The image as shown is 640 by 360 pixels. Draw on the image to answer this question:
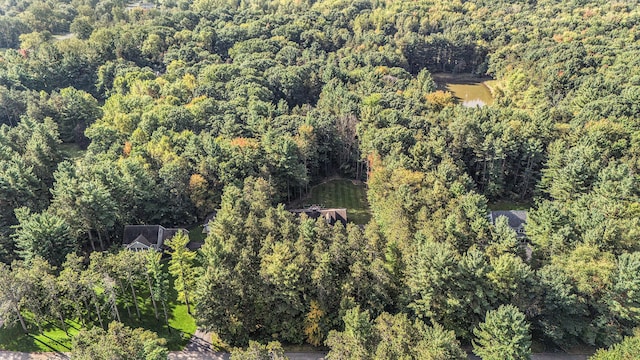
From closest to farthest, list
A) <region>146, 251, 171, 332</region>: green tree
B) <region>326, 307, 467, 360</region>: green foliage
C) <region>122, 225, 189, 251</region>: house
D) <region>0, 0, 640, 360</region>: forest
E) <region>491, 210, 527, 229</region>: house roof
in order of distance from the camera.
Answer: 1. <region>326, 307, 467, 360</region>: green foliage
2. <region>0, 0, 640, 360</region>: forest
3. <region>146, 251, 171, 332</region>: green tree
4. <region>122, 225, 189, 251</region>: house
5. <region>491, 210, 527, 229</region>: house roof

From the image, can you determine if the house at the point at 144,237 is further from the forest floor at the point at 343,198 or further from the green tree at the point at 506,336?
the green tree at the point at 506,336

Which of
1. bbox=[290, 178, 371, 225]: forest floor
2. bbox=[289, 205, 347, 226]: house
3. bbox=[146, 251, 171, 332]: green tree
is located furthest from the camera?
bbox=[290, 178, 371, 225]: forest floor

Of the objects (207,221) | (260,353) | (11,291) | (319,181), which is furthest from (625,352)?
(11,291)

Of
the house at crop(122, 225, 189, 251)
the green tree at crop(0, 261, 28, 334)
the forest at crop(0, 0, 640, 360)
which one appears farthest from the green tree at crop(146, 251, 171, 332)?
the green tree at crop(0, 261, 28, 334)

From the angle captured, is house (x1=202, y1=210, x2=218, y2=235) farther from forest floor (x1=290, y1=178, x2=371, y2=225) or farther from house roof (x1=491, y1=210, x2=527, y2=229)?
house roof (x1=491, y1=210, x2=527, y2=229)

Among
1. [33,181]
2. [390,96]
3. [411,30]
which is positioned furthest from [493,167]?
[411,30]

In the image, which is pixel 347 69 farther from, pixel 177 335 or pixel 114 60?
pixel 177 335
